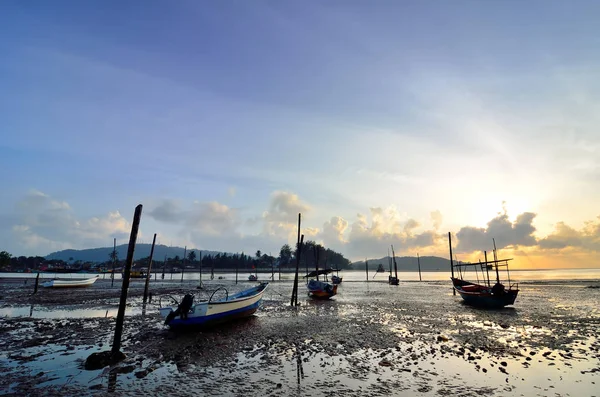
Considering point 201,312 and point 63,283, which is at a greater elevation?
point 201,312

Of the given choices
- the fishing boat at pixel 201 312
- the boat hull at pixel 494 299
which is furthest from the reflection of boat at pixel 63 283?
the boat hull at pixel 494 299

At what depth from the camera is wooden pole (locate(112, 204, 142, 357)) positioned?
12109 millimetres

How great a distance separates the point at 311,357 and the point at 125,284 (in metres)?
7.66

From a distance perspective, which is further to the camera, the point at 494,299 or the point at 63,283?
the point at 63,283

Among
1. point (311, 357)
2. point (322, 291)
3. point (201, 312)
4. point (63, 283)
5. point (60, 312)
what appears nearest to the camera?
point (311, 357)

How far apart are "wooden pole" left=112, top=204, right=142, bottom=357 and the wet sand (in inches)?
29.4

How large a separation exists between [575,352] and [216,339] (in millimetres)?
15178

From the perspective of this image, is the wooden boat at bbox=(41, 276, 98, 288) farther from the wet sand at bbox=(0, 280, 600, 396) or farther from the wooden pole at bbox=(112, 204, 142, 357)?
the wooden pole at bbox=(112, 204, 142, 357)

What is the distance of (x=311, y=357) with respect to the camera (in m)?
12.7

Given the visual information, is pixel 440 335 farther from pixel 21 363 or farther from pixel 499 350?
pixel 21 363

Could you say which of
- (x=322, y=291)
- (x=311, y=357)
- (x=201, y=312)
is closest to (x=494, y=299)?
(x=322, y=291)

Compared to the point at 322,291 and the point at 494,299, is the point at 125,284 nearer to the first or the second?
the point at 322,291

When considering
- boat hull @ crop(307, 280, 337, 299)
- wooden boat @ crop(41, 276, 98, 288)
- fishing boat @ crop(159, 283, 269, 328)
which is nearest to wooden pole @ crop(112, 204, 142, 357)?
fishing boat @ crop(159, 283, 269, 328)

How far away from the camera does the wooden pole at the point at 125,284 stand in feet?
39.7
